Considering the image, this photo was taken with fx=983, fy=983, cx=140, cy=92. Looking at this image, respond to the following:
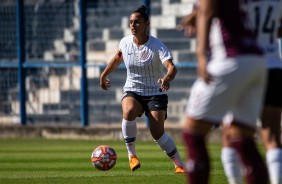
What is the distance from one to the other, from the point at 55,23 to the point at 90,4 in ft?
4.34

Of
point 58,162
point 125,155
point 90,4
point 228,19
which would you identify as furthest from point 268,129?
point 90,4

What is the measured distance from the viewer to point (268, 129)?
8633mm

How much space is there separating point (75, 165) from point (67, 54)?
10581 mm

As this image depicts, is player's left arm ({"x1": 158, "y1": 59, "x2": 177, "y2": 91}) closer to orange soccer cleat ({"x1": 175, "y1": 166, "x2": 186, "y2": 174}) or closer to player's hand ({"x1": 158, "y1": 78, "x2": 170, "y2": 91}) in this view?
player's hand ({"x1": 158, "y1": 78, "x2": 170, "y2": 91})

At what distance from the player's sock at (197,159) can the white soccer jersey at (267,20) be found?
126cm

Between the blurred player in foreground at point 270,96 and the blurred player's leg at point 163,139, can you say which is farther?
the blurred player's leg at point 163,139

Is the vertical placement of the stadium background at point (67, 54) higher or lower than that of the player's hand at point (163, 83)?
lower

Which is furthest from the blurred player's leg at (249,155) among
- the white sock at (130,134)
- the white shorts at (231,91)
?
the white sock at (130,134)

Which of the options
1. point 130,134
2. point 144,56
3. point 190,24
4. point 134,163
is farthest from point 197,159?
point 144,56

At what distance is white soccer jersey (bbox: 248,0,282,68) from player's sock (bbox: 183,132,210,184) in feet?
4.13

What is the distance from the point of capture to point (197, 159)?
24.3 ft

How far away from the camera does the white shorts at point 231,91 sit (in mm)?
7188

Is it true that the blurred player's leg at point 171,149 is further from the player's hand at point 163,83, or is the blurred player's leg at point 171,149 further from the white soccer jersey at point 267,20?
the white soccer jersey at point 267,20

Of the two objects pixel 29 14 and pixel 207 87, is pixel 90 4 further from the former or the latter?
pixel 207 87
